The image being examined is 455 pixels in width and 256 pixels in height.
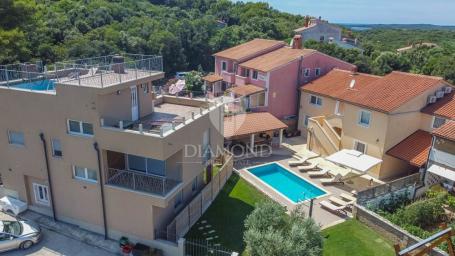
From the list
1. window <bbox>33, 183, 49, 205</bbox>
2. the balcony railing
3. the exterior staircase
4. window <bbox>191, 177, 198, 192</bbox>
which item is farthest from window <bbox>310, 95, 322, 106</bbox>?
window <bbox>33, 183, 49, 205</bbox>

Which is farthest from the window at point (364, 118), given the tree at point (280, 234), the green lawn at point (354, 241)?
the tree at point (280, 234)

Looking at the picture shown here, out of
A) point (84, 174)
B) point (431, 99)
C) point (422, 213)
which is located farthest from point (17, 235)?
point (431, 99)

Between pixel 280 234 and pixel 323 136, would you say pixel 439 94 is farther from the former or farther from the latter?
pixel 280 234

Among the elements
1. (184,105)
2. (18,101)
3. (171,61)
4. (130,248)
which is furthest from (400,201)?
A: (171,61)

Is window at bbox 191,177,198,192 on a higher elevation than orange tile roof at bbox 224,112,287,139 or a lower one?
Result: lower

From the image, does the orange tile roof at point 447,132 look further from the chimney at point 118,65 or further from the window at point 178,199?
the chimney at point 118,65

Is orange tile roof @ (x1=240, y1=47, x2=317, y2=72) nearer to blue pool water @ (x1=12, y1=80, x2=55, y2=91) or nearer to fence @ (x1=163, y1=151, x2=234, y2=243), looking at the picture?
fence @ (x1=163, y1=151, x2=234, y2=243)

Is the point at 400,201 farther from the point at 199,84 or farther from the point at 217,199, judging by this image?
the point at 199,84
